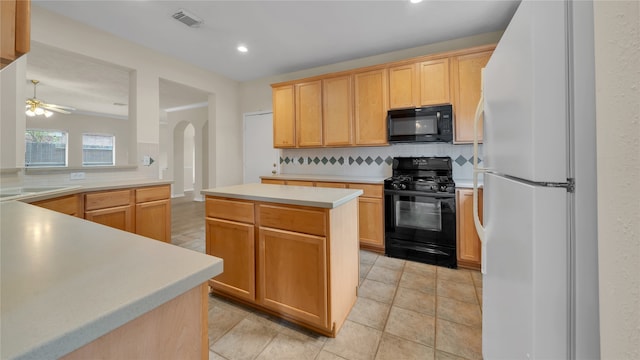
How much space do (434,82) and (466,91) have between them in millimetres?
360

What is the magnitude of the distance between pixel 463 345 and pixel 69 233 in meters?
2.02

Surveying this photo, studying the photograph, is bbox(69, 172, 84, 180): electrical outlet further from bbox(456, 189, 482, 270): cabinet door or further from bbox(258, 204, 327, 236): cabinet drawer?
bbox(456, 189, 482, 270): cabinet door

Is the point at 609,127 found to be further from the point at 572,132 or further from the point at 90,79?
the point at 90,79

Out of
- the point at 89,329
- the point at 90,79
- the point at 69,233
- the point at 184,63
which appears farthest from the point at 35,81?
the point at 89,329

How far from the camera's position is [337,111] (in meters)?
3.51

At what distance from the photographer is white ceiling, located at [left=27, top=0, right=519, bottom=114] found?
249 centimetres

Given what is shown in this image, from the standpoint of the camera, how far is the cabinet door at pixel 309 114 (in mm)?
3660

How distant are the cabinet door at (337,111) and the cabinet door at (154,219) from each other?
2.29 meters

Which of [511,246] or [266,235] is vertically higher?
[511,246]

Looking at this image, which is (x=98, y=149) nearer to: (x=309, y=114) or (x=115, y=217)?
(x=115, y=217)

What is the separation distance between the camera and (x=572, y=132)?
0.61 metres

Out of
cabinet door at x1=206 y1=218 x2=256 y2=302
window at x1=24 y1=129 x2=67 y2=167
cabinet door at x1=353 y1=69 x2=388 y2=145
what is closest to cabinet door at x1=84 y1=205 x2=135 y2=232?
cabinet door at x1=206 y1=218 x2=256 y2=302

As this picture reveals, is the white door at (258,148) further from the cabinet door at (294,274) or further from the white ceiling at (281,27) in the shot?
the cabinet door at (294,274)

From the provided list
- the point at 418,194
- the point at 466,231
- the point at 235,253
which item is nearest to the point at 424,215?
the point at 418,194
